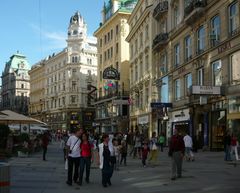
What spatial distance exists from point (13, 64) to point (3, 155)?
5808 inches

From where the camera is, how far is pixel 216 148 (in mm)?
32969

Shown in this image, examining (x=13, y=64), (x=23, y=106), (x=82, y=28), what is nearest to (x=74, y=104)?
(x=82, y=28)

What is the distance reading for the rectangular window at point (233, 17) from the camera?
29737 mm

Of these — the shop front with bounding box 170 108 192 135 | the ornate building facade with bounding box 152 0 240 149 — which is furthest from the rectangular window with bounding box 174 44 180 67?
the shop front with bounding box 170 108 192 135

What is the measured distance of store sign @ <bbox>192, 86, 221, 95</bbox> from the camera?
3094 cm

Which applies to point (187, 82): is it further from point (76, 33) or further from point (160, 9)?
point (76, 33)

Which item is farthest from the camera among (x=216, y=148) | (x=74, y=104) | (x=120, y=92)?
(x=74, y=104)

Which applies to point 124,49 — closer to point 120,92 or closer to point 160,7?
point 120,92

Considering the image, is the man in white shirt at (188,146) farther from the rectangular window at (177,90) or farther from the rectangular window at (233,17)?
the rectangular window at (177,90)

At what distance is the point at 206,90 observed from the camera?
31.1 meters

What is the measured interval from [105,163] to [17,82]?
502 ft

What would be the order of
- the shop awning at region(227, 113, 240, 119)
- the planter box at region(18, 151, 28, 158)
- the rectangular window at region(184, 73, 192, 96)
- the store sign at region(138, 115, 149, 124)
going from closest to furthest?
the planter box at region(18, 151, 28, 158), the shop awning at region(227, 113, 240, 119), the rectangular window at region(184, 73, 192, 96), the store sign at region(138, 115, 149, 124)

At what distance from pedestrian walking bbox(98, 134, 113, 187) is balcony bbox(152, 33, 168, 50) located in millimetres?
32536

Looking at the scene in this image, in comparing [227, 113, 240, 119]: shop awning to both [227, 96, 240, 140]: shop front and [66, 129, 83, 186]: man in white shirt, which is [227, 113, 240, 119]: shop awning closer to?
[227, 96, 240, 140]: shop front
